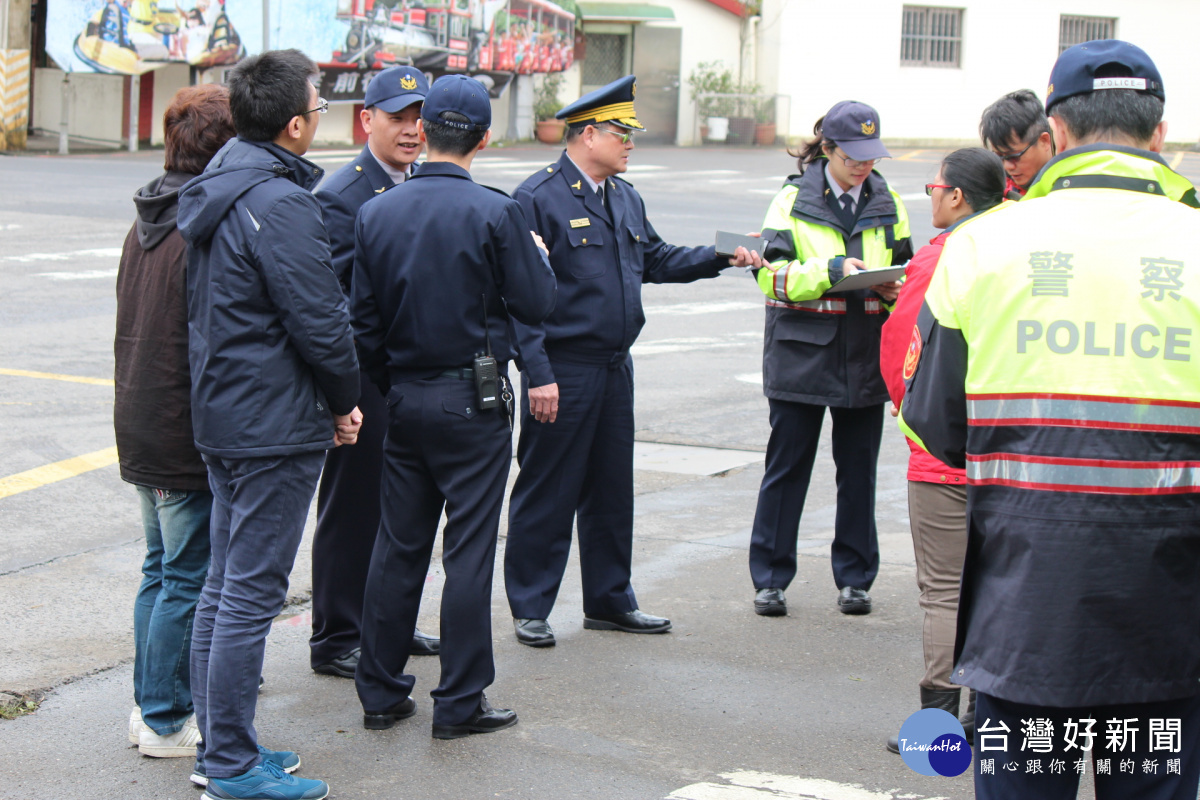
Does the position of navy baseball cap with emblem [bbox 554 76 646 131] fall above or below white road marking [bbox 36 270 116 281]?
above

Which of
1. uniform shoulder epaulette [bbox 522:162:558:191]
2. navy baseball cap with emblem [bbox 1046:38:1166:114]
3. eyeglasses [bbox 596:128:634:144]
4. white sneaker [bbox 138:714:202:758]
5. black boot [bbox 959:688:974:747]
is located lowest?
white sneaker [bbox 138:714:202:758]

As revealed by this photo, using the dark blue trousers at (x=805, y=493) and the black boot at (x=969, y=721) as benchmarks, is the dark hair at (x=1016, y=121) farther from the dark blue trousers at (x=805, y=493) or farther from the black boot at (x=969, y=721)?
the black boot at (x=969, y=721)

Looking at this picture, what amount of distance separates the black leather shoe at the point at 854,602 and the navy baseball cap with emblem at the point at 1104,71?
3.04 meters

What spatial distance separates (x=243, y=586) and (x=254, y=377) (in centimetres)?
57

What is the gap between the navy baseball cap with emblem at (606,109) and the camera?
16.7ft

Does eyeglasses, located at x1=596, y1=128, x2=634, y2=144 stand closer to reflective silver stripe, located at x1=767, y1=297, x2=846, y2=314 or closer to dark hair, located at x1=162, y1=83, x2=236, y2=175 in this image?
reflective silver stripe, located at x1=767, y1=297, x2=846, y2=314

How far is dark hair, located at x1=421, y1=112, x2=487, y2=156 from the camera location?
4.18 meters

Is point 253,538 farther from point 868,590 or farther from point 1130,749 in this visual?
point 868,590

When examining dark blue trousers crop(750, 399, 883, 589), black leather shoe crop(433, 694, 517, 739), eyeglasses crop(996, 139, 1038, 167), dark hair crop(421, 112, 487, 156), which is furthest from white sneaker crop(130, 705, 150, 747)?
eyeglasses crop(996, 139, 1038, 167)

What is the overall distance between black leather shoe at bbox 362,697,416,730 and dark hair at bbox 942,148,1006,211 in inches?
94.3

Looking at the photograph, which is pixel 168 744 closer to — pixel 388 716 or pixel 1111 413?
pixel 388 716

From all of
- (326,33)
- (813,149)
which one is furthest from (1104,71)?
(326,33)

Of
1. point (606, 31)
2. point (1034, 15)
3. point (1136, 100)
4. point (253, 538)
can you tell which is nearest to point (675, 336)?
point (253, 538)

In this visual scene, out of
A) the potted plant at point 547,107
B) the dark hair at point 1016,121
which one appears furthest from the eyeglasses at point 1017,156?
the potted plant at point 547,107
